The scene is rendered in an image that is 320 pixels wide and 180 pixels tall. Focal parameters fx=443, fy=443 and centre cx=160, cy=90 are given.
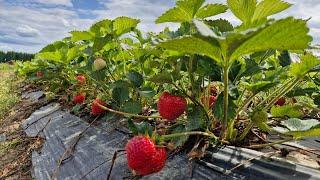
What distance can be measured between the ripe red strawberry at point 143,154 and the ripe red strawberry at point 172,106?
25 cm

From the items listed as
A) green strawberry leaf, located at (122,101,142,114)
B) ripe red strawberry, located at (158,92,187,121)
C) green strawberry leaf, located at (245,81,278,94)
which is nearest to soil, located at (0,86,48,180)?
green strawberry leaf, located at (122,101,142,114)

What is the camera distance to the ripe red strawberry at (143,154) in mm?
1400

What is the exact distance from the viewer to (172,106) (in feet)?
5.48

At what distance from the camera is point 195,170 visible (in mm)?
1543

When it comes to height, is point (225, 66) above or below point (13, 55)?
below

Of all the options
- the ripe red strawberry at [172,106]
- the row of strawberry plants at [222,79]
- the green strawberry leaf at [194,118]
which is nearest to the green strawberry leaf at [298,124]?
the row of strawberry plants at [222,79]

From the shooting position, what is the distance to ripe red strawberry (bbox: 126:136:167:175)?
1.40 m

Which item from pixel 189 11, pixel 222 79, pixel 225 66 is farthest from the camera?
pixel 189 11

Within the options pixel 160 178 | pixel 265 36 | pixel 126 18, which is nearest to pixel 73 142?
pixel 126 18

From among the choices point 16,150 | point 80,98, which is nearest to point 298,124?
point 80,98

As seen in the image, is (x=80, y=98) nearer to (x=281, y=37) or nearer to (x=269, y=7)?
(x=269, y=7)

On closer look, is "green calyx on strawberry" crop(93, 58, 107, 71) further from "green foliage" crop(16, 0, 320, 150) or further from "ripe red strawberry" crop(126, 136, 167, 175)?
"ripe red strawberry" crop(126, 136, 167, 175)

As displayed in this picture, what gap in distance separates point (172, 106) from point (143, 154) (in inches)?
12.6

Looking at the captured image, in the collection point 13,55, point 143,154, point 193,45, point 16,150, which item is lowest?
point 16,150
